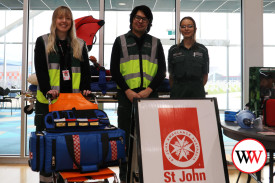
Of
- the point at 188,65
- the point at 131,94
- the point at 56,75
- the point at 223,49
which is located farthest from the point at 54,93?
the point at 223,49

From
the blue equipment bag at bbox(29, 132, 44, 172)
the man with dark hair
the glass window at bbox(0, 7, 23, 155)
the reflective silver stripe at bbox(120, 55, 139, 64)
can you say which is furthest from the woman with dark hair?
the glass window at bbox(0, 7, 23, 155)

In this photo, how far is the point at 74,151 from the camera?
167 centimetres

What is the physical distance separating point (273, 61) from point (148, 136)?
3.62 m

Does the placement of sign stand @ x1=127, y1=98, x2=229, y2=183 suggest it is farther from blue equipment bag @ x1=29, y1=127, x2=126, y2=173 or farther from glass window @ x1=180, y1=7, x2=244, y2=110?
glass window @ x1=180, y1=7, x2=244, y2=110

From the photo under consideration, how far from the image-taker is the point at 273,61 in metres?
4.56

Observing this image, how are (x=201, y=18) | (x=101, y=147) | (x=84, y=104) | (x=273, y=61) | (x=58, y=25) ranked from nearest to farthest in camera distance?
(x=101, y=147) → (x=84, y=104) → (x=58, y=25) → (x=201, y=18) → (x=273, y=61)

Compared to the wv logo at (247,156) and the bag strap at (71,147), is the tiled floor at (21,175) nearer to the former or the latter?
the bag strap at (71,147)

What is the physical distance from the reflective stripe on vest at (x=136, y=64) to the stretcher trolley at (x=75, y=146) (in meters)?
0.63

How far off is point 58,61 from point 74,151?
2.77 ft

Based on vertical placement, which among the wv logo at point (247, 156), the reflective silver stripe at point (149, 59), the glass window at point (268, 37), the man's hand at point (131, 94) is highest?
the glass window at point (268, 37)

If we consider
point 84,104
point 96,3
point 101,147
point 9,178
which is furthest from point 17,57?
point 101,147

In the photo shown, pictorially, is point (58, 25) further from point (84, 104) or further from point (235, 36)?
point (235, 36)

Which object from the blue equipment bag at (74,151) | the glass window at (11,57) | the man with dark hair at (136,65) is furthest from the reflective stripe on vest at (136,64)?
the glass window at (11,57)

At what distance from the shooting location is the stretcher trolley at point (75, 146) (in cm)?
164
